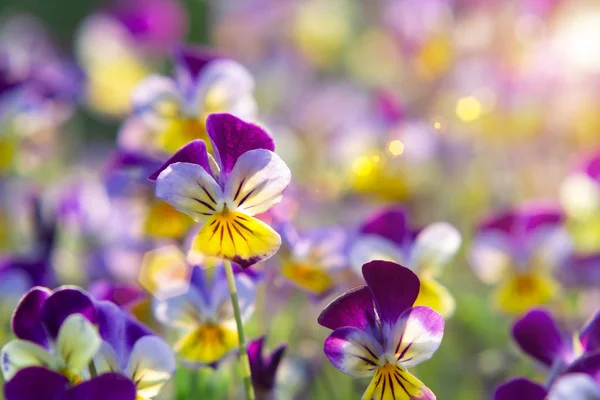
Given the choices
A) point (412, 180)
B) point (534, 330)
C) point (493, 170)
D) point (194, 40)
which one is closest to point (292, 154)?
point (412, 180)

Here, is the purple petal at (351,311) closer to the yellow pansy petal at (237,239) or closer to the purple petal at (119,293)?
the yellow pansy petal at (237,239)

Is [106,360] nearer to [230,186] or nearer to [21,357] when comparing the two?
[21,357]

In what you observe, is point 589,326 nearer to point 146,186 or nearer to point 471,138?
point 146,186

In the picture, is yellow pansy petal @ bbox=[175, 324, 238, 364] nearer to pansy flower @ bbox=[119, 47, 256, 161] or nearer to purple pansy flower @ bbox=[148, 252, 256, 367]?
purple pansy flower @ bbox=[148, 252, 256, 367]

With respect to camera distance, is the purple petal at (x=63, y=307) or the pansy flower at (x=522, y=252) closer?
the purple petal at (x=63, y=307)

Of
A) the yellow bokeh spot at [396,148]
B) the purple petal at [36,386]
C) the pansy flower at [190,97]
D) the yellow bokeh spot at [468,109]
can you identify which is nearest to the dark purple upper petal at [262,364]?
the purple petal at [36,386]

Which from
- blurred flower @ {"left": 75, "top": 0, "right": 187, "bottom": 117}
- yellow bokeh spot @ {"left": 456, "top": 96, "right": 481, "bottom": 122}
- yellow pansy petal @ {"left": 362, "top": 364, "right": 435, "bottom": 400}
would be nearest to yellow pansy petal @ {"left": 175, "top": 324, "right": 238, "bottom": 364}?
yellow pansy petal @ {"left": 362, "top": 364, "right": 435, "bottom": 400}
